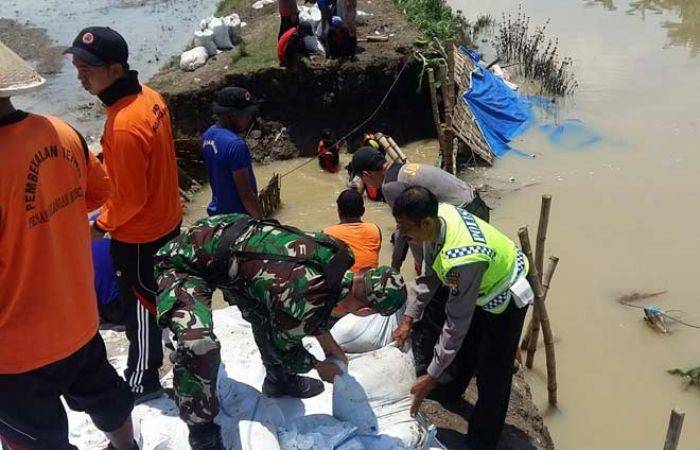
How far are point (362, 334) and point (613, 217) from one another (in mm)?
3596

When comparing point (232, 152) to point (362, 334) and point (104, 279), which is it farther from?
point (362, 334)

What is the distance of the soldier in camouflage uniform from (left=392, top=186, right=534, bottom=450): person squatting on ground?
307mm

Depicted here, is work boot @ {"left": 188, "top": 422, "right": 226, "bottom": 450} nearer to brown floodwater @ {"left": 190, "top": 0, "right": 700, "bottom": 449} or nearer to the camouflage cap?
the camouflage cap

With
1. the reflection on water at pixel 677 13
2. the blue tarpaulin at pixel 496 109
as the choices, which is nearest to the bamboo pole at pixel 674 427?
the blue tarpaulin at pixel 496 109

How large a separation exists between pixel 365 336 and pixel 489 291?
33.0 inches

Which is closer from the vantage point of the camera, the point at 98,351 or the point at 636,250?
the point at 98,351

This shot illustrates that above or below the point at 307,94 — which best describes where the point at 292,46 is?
above

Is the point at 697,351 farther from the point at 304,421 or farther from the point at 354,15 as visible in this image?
the point at 354,15

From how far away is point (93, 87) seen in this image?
2.21 meters

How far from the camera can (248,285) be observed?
1.99 meters

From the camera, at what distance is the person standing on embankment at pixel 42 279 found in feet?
5.15

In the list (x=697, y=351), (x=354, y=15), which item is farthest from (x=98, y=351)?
(x=354, y=15)

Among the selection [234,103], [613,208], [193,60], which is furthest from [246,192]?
[193,60]

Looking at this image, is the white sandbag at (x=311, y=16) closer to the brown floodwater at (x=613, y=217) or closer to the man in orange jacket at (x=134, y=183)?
the brown floodwater at (x=613, y=217)
